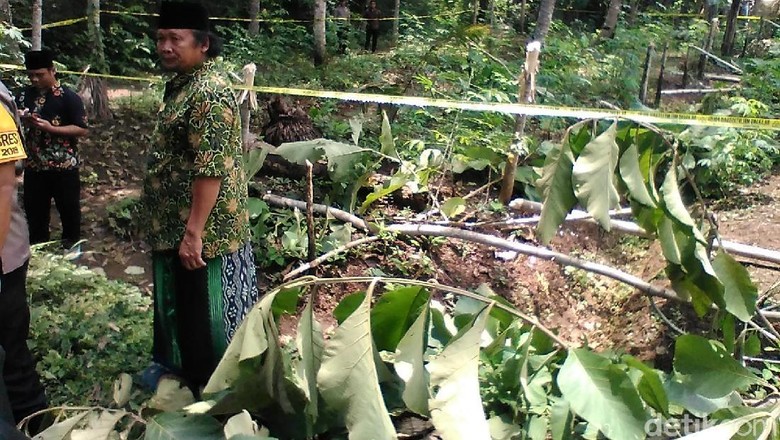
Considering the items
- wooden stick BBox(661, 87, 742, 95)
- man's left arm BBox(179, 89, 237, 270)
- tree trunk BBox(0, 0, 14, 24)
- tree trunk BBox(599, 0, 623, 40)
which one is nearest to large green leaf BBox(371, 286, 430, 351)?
man's left arm BBox(179, 89, 237, 270)

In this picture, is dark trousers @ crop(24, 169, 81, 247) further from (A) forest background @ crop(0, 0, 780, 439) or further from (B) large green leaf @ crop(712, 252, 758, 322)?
(B) large green leaf @ crop(712, 252, 758, 322)

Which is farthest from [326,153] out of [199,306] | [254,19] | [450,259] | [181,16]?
[254,19]

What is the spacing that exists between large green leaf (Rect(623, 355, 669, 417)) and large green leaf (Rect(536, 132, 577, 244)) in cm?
41

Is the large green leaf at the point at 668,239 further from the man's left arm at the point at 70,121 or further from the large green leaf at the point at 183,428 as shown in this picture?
the man's left arm at the point at 70,121

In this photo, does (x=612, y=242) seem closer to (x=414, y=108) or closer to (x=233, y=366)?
(x=414, y=108)

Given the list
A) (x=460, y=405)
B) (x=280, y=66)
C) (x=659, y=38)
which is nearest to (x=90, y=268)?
(x=460, y=405)

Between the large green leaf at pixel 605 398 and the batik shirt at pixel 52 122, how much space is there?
3.59 m

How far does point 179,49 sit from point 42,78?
6.48 feet

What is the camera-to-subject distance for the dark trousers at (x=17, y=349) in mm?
2258

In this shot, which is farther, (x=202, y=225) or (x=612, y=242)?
(x=612, y=242)

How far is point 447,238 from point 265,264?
4.41ft

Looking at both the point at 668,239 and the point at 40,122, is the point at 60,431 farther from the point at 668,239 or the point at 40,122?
the point at 40,122

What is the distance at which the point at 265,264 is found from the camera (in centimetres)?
425

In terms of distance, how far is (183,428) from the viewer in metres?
1.33
